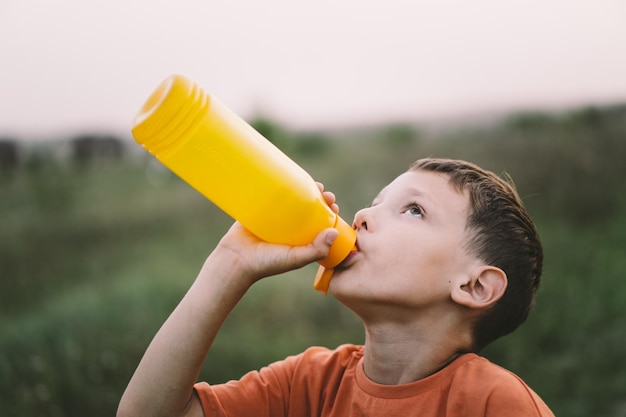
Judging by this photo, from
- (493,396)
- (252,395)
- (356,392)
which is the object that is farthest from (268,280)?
(493,396)

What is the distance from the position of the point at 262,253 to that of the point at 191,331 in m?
0.30

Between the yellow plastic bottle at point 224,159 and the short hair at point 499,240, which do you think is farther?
the short hair at point 499,240

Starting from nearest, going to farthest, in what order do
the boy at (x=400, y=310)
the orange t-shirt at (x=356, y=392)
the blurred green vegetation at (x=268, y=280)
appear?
the orange t-shirt at (x=356, y=392), the boy at (x=400, y=310), the blurred green vegetation at (x=268, y=280)

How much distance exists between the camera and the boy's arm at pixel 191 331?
1742 millimetres

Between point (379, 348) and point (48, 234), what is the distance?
15.8 feet

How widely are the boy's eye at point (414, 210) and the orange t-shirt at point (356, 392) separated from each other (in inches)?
16.8

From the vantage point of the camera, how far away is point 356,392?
6.10ft

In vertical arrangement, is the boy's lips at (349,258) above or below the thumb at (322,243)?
below

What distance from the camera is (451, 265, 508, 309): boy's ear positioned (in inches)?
72.0

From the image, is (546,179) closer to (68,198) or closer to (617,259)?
(617,259)

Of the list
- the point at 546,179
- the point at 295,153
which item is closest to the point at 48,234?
the point at 295,153

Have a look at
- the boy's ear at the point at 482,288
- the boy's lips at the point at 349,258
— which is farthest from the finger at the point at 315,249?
the boy's ear at the point at 482,288

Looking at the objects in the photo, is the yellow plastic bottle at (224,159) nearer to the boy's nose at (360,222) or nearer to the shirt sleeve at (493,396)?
the boy's nose at (360,222)

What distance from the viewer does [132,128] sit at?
1.50 meters
